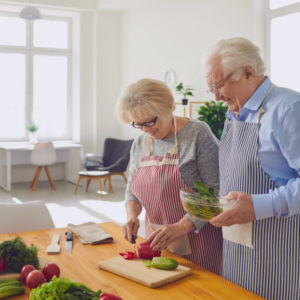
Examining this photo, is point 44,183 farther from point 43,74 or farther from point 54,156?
point 43,74

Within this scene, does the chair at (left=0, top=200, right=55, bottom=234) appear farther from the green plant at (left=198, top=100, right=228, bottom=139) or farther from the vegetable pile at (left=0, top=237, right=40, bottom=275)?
the green plant at (left=198, top=100, right=228, bottom=139)

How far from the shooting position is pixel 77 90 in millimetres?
8062

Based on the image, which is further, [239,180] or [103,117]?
[103,117]

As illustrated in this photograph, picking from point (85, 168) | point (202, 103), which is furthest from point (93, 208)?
point (202, 103)

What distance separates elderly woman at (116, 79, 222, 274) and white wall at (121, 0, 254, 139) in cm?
329

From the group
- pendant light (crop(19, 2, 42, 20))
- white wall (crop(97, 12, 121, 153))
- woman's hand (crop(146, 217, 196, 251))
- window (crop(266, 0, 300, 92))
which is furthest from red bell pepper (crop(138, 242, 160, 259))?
white wall (crop(97, 12, 121, 153))

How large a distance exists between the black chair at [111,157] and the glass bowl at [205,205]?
18.1 ft

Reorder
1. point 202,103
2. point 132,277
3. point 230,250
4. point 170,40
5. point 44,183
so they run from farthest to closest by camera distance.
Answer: point 44,183 < point 170,40 < point 202,103 < point 230,250 < point 132,277

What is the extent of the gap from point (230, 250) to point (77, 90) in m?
6.96

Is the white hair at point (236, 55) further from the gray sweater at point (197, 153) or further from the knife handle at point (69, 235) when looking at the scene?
the knife handle at point (69, 235)

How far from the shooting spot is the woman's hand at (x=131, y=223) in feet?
5.64

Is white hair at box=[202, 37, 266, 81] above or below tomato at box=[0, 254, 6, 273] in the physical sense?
above

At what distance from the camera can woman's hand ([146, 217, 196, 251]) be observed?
1.54m

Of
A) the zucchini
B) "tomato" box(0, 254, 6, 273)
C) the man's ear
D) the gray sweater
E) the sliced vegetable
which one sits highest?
the man's ear
